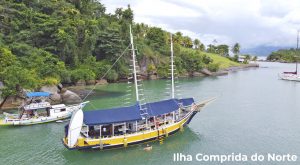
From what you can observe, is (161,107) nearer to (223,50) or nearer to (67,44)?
(67,44)

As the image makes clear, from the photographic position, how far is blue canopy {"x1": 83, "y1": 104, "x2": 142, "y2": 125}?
1045 inches

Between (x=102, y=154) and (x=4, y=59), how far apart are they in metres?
32.6

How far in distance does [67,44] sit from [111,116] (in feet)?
142

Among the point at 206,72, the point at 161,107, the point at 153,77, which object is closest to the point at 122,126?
the point at 161,107

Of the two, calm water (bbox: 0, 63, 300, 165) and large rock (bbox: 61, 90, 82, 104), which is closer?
calm water (bbox: 0, 63, 300, 165)

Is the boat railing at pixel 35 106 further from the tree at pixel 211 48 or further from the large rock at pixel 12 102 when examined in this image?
the tree at pixel 211 48

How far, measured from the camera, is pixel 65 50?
6731 centimetres

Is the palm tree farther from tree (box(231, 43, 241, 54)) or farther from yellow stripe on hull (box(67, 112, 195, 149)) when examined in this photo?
yellow stripe on hull (box(67, 112, 195, 149))

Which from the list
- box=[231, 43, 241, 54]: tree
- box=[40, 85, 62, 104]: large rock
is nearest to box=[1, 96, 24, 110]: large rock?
box=[40, 85, 62, 104]: large rock

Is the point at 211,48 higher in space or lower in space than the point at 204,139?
higher

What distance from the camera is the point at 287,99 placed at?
173 feet

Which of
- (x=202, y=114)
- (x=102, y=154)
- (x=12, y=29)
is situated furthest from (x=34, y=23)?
(x=102, y=154)

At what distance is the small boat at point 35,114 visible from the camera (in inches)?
1387

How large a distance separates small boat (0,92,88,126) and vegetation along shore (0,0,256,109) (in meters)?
7.27
